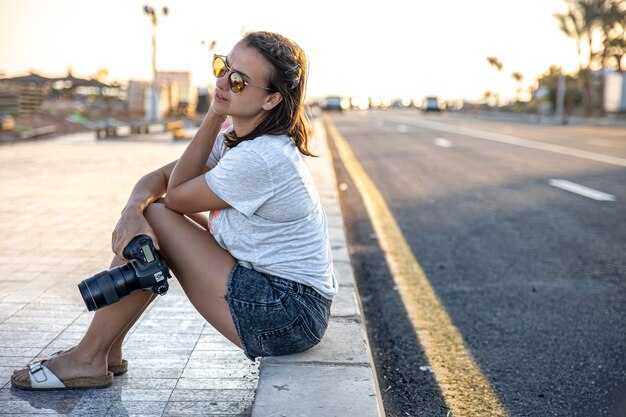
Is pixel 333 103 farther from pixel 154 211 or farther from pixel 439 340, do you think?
pixel 154 211

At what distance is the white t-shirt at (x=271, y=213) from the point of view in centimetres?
288

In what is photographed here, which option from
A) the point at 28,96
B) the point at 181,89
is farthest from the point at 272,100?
the point at 181,89

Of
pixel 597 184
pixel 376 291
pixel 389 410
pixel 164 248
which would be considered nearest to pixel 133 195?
pixel 164 248

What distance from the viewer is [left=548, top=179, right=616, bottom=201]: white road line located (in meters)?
9.59

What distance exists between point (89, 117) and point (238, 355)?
31.2 metres

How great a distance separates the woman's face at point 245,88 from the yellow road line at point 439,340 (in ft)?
4.99

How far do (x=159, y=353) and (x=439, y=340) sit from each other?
158 cm

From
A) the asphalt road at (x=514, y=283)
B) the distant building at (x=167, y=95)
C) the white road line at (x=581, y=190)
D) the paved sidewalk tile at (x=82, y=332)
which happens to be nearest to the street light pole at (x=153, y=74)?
the distant building at (x=167, y=95)

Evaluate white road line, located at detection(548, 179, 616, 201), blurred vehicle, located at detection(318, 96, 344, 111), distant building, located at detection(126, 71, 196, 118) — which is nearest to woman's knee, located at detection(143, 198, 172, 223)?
white road line, located at detection(548, 179, 616, 201)

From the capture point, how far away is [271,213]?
2922 mm

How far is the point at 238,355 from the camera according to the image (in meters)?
3.53

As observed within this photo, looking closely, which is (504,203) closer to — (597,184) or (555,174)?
(597,184)

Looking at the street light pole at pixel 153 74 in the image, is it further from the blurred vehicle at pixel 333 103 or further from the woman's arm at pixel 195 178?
the blurred vehicle at pixel 333 103

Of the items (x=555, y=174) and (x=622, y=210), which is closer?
(x=622, y=210)
